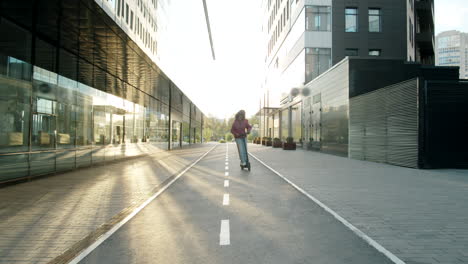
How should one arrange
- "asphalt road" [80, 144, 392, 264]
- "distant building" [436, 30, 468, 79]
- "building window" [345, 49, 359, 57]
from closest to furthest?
"asphalt road" [80, 144, 392, 264] < "building window" [345, 49, 359, 57] < "distant building" [436, 30, 468, 79]

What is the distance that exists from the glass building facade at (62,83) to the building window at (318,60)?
16.2m

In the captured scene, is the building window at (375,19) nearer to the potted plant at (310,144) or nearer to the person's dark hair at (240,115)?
the potted plant at (310,144)

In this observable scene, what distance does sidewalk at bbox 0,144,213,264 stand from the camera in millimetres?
3652

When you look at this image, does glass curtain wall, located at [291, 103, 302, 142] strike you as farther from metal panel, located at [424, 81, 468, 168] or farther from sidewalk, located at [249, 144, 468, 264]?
sidewalk, located at [249, 144, 468, 264]

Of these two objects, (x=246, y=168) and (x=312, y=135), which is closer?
(x=246, y=168)

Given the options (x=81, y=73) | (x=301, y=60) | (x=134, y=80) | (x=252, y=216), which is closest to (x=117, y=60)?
(x=81, y=73)

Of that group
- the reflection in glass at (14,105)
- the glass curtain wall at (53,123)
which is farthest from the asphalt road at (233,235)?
the glass curtain wall at (53,123)

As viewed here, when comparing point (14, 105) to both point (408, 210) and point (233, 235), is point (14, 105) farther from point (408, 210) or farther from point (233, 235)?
point (408, 210)

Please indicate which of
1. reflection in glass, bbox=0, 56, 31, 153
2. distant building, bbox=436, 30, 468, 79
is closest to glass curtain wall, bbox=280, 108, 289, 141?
reflection in glass, bbox=0, 56, 31, 153

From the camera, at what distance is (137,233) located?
4.21m

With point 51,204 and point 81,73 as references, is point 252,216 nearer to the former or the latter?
point 51,204

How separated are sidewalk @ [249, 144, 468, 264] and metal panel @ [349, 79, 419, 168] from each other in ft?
11.5

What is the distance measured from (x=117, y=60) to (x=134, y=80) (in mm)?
4268

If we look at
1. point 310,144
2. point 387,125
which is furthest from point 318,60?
point 387,125
